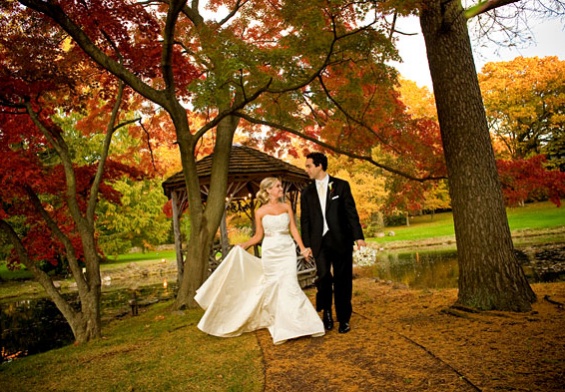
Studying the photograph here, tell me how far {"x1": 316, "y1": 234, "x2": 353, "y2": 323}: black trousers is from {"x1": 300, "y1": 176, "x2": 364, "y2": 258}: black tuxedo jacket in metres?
0.05

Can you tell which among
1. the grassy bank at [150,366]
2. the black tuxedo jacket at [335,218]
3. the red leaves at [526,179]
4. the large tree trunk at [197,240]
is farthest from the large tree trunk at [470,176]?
the large tree trunk at [197,240]

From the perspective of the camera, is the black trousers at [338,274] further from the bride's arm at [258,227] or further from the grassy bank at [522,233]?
the grassy bank at [522,233]

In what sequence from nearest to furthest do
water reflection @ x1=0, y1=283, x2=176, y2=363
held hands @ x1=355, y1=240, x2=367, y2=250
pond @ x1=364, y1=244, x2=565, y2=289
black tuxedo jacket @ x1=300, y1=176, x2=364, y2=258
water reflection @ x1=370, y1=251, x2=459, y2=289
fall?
1. held hands @ x1=355, y1=240, x2=367, y2=250
2. black tuxedo jacket @ x1=300, y1=176, x2=364, y2=258
3. water reflection @ x1=0, y1=283, x2=176, y2=363
4. pond @ x1=364, y1=244, x2=565, y2=289
5. water reflection @ x1=370, y1=251, x2=459, y2=289

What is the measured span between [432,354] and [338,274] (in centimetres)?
137

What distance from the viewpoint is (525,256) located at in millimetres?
14641

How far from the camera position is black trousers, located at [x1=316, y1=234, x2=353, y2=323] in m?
4.85

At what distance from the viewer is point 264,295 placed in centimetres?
549

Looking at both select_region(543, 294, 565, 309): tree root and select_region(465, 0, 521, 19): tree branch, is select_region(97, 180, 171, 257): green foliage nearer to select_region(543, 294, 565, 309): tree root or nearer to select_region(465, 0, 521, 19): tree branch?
select_region(465, 0, 521, 19): tree branch

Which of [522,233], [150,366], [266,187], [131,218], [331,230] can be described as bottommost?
[522,233]

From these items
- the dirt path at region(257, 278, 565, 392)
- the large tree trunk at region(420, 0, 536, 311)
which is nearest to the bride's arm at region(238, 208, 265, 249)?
the dirt path at region(257, 278, 565, 392)

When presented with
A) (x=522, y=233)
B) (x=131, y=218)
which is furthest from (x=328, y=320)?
(x=131, y=218)

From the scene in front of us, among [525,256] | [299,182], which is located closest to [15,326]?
[299,182]

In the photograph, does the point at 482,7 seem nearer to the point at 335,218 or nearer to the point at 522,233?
the point at 335,218

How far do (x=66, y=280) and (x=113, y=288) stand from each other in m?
4.52
